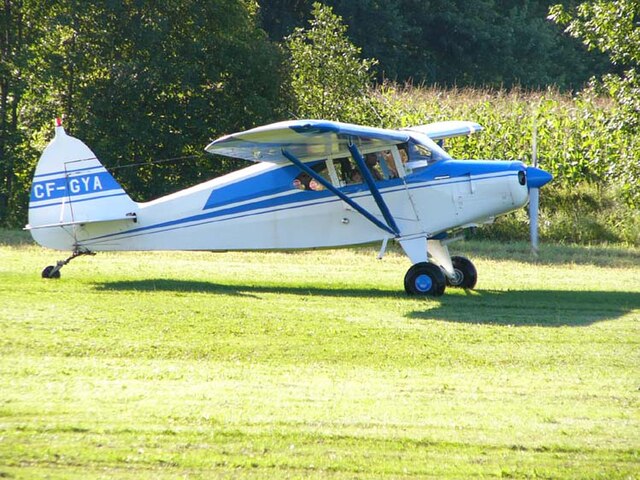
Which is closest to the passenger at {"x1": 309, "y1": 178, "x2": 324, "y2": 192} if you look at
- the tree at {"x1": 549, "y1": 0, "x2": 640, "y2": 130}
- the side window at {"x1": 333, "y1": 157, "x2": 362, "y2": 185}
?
the side window at {"x1": 333, "y1": 157, "x2": 362, "y2": 185}

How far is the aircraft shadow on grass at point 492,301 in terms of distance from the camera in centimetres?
1277

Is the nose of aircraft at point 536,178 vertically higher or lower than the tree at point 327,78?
lower

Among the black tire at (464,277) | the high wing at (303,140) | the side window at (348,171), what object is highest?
the high wing at (303,140)

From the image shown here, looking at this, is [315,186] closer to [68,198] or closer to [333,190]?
[333,190]

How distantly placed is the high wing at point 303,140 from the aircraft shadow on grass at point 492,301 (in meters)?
2.00

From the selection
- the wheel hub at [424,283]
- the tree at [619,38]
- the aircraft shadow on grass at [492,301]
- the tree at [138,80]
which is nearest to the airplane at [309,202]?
the wheel hub at [424,283]

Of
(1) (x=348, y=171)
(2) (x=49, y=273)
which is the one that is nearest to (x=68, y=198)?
(2) (x=49, y=273)

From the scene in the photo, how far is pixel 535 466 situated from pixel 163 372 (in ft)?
12.5

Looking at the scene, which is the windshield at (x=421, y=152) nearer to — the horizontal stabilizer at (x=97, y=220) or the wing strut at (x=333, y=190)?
the wing strut at (x=333, y=190)

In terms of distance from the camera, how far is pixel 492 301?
46.7 ft

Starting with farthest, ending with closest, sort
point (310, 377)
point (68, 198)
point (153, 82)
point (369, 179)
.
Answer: point (153, 82) → point (68, 198) → point (369, 179) → point (310, 377)

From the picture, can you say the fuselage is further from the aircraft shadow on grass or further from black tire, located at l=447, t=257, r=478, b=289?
black tire, located at l=447, t=257, r=478, b=289

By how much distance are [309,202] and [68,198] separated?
3.61 meters

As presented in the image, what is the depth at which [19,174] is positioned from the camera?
27156mm
